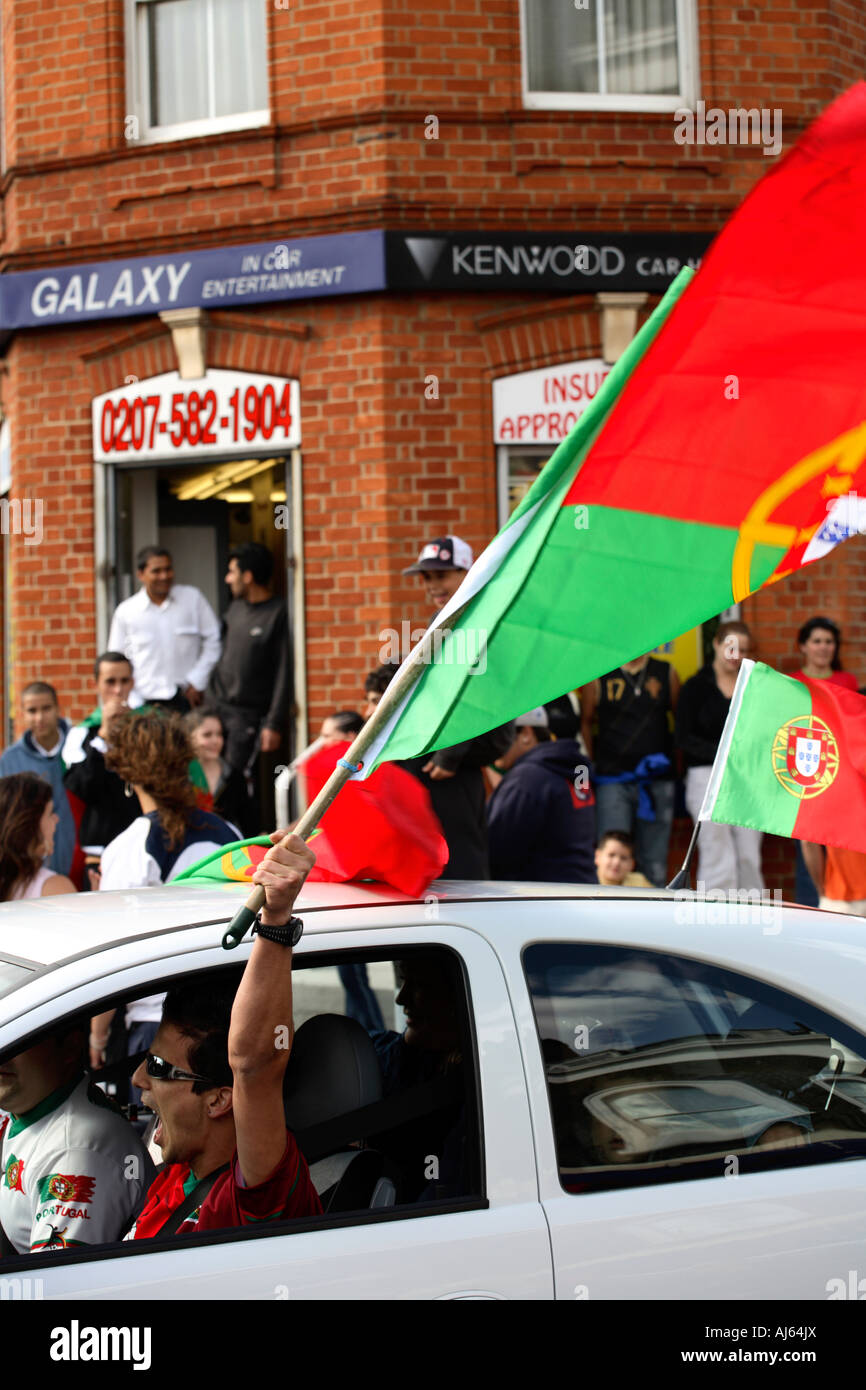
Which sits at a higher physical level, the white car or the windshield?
the windshield

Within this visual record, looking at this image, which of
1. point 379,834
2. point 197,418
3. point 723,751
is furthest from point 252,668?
point 379,834

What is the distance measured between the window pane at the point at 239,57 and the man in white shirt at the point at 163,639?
3.23 m

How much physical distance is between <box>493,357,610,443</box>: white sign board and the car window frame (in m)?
7.60

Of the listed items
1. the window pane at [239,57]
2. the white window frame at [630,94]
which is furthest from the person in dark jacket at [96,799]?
the white window frame at [630,94]

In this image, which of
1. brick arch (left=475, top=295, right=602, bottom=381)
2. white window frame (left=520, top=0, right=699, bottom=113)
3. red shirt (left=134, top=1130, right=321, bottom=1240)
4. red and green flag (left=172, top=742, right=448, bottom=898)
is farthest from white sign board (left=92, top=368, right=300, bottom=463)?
red shirt (left=134, top=1130, right=321, bottom=1240)

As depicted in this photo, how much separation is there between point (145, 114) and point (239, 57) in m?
0.78

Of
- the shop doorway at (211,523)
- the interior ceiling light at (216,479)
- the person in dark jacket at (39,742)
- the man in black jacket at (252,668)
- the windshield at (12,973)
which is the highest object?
the interior ceiling light at (216,479)

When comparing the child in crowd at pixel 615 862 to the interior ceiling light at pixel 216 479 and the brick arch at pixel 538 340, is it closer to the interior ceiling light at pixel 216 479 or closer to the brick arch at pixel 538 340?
the brick arch at pixel 538 340

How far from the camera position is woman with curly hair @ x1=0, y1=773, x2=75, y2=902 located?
497cm

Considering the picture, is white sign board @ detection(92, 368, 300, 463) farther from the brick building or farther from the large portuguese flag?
the large portuguese flag

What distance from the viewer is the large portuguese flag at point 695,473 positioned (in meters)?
2.73

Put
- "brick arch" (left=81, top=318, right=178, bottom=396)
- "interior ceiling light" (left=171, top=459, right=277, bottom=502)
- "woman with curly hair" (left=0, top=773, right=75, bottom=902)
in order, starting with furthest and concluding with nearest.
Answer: "interior ceiling light" (left=171, top=459, right=277, bottom=502), "brick arch" (left=81, top=318, right=178, bottom=396), "woman with curly hair" (left=0, top=773, right=75, bottom=902)

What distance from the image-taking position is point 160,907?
3.12m
